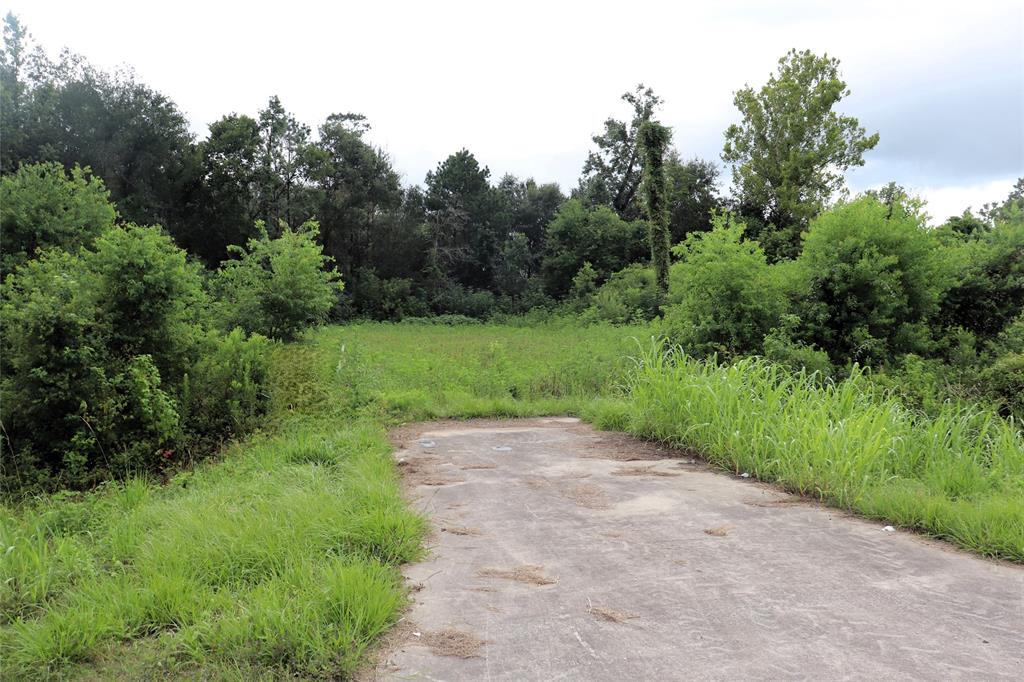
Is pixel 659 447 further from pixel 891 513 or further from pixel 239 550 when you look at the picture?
pixel 239 550

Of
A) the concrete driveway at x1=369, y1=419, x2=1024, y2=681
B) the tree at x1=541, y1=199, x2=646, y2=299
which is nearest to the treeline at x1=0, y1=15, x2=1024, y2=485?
the concrete driveway at x1=369, y1=419, x2=1024, y2=681

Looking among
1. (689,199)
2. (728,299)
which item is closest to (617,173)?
(689,199)

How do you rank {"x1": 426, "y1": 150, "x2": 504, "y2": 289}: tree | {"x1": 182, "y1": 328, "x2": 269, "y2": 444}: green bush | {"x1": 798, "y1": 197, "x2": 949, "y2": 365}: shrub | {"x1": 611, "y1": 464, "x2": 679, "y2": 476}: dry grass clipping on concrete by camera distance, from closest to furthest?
{"x1": 611, "y1": 464, "x2": 679, "y2": 476}: dry grass clipping on concrete < {"x1": 182, "y1": 328, "x2": 269, "y2": 444}: green bush < {"x1": 798, "y1": 197, "x2": 949, "y2": 365}: shrub < {"x1": 426, "y1": 150, "x2": 504, "y2": 289}: tree

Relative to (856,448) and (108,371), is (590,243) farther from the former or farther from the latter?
(856,448)

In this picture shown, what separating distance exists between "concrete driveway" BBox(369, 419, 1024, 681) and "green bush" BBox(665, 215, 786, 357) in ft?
15.7

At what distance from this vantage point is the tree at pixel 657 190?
25.6 meters

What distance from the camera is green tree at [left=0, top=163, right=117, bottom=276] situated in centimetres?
1096

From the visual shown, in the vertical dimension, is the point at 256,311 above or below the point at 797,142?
below

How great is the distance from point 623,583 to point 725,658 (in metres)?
0.72

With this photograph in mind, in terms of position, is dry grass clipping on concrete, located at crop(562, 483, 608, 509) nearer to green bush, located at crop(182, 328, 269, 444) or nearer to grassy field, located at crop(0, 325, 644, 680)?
grassy field, located at crop(0, 325, 644, 680)

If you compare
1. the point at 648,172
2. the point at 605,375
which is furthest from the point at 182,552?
the point at 648,172

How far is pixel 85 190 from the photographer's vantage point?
11430 millimetres

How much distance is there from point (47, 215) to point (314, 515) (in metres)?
10.3

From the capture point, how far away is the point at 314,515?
3.78 metres
